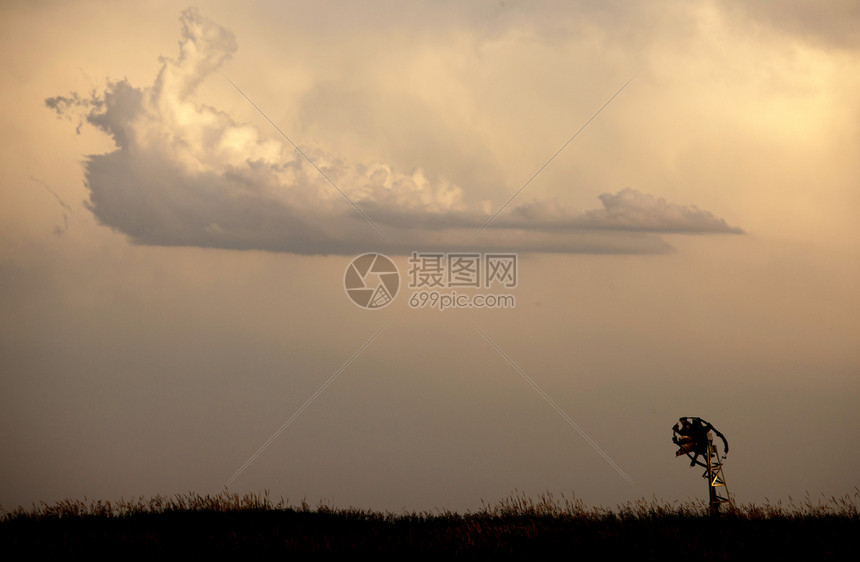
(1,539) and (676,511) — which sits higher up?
(676,511)

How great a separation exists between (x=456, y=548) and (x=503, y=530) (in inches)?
58.4

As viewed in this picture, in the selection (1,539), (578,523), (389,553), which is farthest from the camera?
(578,523)

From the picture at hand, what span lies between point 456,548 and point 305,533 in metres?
3.27

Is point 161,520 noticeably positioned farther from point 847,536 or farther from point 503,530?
point 847,536

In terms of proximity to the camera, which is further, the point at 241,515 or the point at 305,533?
the point at 241,515

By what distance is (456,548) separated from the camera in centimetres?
1441

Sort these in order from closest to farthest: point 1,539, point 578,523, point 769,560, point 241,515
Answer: point 769,560
point 1,539
point 578,523
point 241,515

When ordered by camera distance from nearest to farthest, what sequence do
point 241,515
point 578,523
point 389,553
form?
1. point 389,553
2. point 578,523
3. point 241,515

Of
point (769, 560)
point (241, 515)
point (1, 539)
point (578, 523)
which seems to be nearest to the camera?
point (769, 560)

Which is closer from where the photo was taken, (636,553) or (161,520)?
(636,553)

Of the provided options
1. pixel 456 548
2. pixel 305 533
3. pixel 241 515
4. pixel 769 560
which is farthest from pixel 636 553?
pixel 241 515

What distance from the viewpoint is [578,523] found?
654 inches

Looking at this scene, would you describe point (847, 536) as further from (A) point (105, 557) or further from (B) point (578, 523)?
(A) point (105, 557)

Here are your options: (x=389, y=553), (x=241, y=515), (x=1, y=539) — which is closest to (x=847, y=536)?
(x=389, y=553)
